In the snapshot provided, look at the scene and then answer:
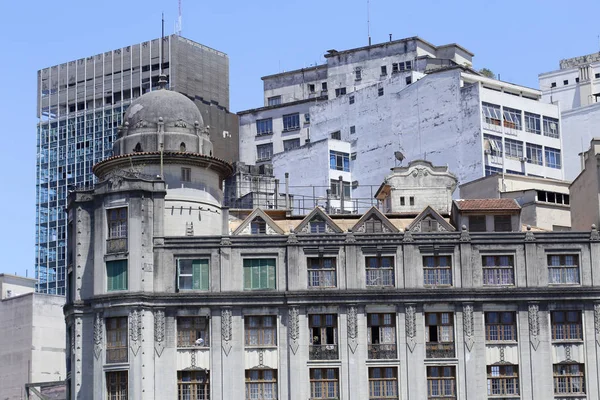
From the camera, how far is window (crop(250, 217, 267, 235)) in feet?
292

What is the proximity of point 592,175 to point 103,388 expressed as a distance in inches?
1418

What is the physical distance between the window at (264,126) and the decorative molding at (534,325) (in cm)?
7687

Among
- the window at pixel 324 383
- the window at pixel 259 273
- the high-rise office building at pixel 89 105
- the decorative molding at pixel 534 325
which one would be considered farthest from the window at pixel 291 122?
the window at pixel 324 383

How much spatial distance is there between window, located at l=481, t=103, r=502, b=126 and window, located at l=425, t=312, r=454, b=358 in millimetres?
48245

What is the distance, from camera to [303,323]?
8319 centimetres

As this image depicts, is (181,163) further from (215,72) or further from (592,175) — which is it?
(215,72)

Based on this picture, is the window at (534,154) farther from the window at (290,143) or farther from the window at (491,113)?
the window at (290,143)

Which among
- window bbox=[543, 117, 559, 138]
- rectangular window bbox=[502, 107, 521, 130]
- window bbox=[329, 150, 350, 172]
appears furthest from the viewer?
window bbox=[543, 117, 559, 138]

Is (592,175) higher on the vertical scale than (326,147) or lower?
lower

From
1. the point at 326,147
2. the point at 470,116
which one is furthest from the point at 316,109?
the point at 470,116

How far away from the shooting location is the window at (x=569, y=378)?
8269cm

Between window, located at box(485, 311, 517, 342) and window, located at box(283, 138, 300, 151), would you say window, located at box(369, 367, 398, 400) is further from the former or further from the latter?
window, located at box(283, 138, 300, 151)

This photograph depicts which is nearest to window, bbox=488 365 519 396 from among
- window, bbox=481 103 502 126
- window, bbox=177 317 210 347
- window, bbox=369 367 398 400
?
window, bbox=369 367 398 400

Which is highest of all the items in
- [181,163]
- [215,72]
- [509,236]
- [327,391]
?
[215,72]
